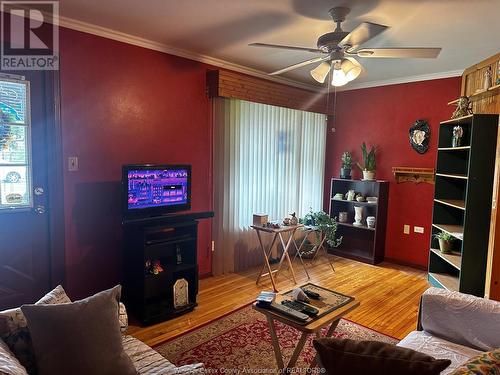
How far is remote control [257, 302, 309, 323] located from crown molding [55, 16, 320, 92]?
8.50ft

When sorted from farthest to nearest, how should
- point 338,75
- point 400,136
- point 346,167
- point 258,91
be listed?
1. point 346,167
2. point 400,136
3. point 258,91
4. point 338,75

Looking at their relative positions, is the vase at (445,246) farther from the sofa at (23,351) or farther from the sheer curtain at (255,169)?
the sofa at (23,351)

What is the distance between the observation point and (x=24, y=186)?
2.71 meters

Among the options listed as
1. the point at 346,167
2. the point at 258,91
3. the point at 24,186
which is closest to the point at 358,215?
the point at 346,167

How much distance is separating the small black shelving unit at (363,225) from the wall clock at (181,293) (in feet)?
8.81

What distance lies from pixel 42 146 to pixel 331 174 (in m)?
3.97

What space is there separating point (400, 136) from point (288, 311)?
3482 mm

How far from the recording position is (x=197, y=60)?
3.64 m

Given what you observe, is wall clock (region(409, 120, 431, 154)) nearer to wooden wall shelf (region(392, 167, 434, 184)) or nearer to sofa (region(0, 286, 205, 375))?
wooden wall shelf (region(392, 167, 434, 184))

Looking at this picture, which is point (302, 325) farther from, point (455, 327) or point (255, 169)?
point (255, 169)

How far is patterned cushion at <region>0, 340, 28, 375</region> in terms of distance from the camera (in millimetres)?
1074

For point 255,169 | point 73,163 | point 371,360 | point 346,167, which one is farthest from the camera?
point 346,167

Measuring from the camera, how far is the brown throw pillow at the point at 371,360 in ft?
3.47

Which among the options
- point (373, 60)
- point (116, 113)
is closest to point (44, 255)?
point (116, 113)
